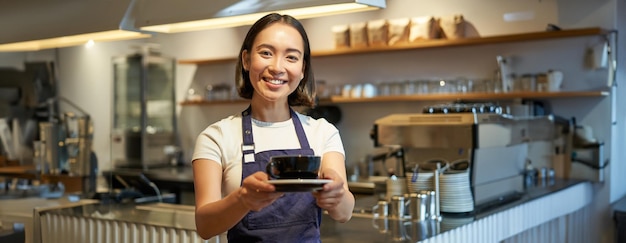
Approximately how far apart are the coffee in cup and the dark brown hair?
316 millimetres

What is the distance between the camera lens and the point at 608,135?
520 centimetres

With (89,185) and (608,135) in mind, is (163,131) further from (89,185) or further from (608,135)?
(608,135)

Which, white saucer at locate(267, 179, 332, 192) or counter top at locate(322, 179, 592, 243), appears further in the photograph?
counter top at locate(322, 179, 592, 243)

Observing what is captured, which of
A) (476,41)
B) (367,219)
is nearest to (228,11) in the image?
(367,219)

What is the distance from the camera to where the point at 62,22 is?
3893 mm

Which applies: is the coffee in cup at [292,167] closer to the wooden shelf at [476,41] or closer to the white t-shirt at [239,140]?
the white t-shirt at [239,140]

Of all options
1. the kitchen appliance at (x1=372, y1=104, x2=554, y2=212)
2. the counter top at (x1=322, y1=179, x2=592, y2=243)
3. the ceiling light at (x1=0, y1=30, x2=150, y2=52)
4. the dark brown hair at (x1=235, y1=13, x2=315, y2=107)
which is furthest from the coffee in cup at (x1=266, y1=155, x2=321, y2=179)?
the ceiling light at (x1=0, y1=30, x2=150, y2=52)

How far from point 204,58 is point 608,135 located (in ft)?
12.9

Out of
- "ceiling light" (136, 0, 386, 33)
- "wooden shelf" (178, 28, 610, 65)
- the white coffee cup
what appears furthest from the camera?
the white coffee cup

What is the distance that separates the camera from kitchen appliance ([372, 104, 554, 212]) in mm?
3727

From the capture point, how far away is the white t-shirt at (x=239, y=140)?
1.79 metres

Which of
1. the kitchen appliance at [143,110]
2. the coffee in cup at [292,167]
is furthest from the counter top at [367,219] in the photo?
the kitchen appliance at [143,110]

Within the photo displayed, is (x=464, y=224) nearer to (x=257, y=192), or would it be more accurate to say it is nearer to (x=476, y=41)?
(x=257, y=192)

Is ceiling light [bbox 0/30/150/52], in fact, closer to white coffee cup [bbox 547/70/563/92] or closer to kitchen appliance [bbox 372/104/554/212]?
kitchen appliance [bbox 372/104/554/212]
